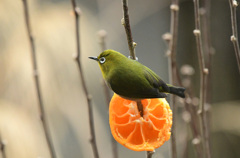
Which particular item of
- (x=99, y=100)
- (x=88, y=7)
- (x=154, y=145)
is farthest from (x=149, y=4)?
(x=154, y=145)

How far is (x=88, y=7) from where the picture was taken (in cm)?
312

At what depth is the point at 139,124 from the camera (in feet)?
3.84

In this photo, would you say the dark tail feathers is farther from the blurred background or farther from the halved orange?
the blurred background

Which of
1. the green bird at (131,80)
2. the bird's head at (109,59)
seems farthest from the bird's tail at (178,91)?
the bird's head at (109,59)

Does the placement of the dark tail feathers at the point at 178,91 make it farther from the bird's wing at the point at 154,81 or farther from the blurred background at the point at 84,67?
the blurred background at the point at 84,67

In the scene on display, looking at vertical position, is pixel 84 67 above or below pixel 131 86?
above

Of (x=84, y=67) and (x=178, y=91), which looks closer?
(x=178, y=91)

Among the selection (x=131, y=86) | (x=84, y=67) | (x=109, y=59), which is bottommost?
(x=131, y=86)

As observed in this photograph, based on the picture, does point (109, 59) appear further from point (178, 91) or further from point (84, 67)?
point (84, 67)

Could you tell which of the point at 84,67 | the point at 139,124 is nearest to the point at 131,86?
the point at 139,124

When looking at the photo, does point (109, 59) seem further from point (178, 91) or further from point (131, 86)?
point (178, 91)

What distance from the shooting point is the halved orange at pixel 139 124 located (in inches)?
44.8

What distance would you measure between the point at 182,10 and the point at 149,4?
35 cm

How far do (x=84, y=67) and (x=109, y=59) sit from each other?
5.28ft
